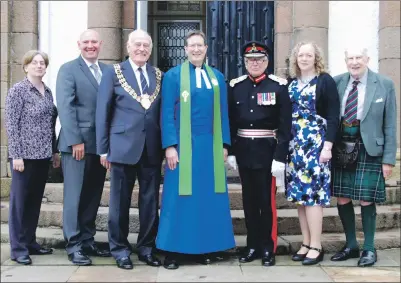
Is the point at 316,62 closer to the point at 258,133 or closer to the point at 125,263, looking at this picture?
the point at 258,133

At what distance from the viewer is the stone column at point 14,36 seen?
7.34m

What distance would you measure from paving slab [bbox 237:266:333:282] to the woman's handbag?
932mm

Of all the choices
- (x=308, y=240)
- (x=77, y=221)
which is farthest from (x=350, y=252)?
(x=77, y=221)

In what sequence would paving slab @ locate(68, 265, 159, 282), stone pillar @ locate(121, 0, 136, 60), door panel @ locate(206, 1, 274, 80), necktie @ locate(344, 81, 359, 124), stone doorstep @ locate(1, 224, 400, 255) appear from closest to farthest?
1. paving slab @ locate(68, 265, 159, 282)
2. necktie @ locate(344, 81, 359, 124)
3. stone doorstep @ locate(1, 224, 400, 255)
4. stone pillar @ locate(121, 0, 136, 60)
5. door panel @ locate(206, 1, 274, 80)

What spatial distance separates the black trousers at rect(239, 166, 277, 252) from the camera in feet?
17.1

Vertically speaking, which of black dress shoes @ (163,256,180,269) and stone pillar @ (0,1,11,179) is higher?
stone pillar @ (0,1,11,179)

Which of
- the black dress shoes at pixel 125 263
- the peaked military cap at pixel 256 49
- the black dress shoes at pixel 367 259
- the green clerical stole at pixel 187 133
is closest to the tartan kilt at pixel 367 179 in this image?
the black dress shoes at pixel 367 259

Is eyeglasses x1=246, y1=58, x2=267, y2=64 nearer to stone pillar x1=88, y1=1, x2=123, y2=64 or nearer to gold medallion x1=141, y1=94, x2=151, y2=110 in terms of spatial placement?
gold medallion x1=141, y1=94, x2=151, y2=110

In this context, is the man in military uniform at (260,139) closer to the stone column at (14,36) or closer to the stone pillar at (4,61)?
the stone column at (14,36)

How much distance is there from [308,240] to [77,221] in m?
2.07

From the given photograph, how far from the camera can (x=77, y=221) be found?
210 inches

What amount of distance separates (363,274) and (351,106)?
4.65ft

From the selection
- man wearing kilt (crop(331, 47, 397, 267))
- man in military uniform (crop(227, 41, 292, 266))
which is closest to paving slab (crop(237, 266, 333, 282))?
man in military uniform (crop(227, 41, 292, 266))

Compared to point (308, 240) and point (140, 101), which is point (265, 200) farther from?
point (140, 101)
